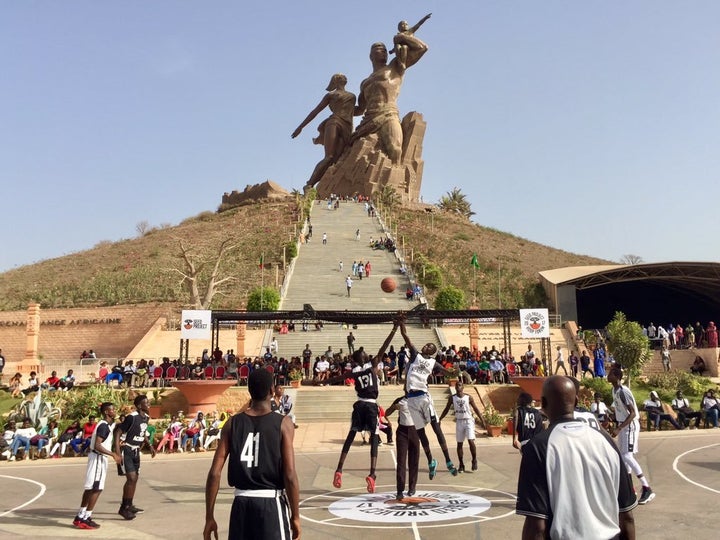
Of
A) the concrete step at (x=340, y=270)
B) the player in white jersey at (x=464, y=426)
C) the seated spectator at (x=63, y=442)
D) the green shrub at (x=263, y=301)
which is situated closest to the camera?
the player in white jersey at (x=464, y=426)

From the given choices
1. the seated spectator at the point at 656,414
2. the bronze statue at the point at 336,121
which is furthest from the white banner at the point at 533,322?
the bronze statue at the point at 336,121

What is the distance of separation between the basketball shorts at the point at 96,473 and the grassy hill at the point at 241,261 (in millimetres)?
31781

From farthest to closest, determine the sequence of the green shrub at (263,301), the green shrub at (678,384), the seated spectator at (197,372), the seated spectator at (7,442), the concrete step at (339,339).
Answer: the green shrub at (263,301)
the concrete step at (339,339)
the seated spectator at (197,372)
the green shrub at (678,384)
the seated spectator at (7,442)

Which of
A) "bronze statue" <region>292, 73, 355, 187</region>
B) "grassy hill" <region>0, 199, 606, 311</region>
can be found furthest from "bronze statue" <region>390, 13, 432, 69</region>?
"grassy hill" <region>0, 199, 606, 311</region>

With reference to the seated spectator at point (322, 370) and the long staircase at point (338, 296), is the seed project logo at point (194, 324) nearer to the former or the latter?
the long staircase at point (338, 296)

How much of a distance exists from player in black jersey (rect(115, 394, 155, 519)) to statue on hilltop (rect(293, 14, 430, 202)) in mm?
59007

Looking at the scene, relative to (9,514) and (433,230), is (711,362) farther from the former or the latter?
(433,230)

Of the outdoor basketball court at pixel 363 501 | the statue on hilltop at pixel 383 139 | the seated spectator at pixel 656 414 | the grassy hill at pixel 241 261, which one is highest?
the statue on hilltop at pixel 383 139

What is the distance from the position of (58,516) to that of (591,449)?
24.2 feet

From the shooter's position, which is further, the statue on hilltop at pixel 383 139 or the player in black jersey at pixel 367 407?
the statue on hilltop at pixel 383 139

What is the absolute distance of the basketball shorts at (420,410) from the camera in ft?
26.9

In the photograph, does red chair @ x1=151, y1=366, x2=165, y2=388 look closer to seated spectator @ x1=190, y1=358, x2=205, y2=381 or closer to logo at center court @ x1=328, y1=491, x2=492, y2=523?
seated spectator @ x1=190, y1=358, x2=205, y2=381

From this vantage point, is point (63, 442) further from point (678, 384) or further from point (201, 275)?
point (201, 275)

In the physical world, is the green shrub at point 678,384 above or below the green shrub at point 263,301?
below
